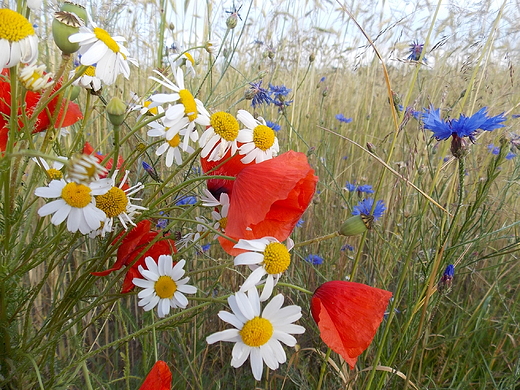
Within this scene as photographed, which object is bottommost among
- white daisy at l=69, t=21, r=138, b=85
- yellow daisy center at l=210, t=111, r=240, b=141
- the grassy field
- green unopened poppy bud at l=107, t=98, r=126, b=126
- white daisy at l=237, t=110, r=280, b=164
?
the grassy field

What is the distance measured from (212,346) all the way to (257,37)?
152 cm

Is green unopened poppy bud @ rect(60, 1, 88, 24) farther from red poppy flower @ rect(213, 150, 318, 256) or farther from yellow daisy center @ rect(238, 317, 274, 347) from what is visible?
yellow daisy center @ rect(238, 317, 274, 347)

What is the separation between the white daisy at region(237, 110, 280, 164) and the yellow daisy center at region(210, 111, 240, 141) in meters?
0.03

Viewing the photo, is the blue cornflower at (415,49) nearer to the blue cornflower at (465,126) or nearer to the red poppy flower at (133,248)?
the blue cornflower at (465,126)

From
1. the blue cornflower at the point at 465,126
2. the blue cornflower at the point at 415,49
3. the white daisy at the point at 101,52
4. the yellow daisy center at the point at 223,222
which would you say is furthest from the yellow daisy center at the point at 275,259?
the blue cornflower at the point at 415,49

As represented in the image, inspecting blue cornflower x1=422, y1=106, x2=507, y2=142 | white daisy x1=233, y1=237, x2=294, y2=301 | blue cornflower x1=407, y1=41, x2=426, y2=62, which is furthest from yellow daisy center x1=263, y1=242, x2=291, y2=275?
blue cornflower x1=407, y1=41, x2=426, y2=62

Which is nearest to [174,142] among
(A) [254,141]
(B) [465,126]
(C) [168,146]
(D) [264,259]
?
(C) [168,146]

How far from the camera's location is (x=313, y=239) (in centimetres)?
57

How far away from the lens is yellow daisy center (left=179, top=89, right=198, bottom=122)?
0.45m

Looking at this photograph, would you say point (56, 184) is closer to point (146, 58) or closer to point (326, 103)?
point (146, 58)

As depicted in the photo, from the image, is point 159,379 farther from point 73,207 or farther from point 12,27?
point 12,27

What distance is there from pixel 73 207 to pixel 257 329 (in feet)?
0.73

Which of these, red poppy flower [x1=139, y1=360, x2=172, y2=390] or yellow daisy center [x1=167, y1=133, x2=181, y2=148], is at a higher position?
yellow daisy center [x1=167, y1=133, x2=181, y2=148]

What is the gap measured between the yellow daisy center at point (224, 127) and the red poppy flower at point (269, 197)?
45mm
